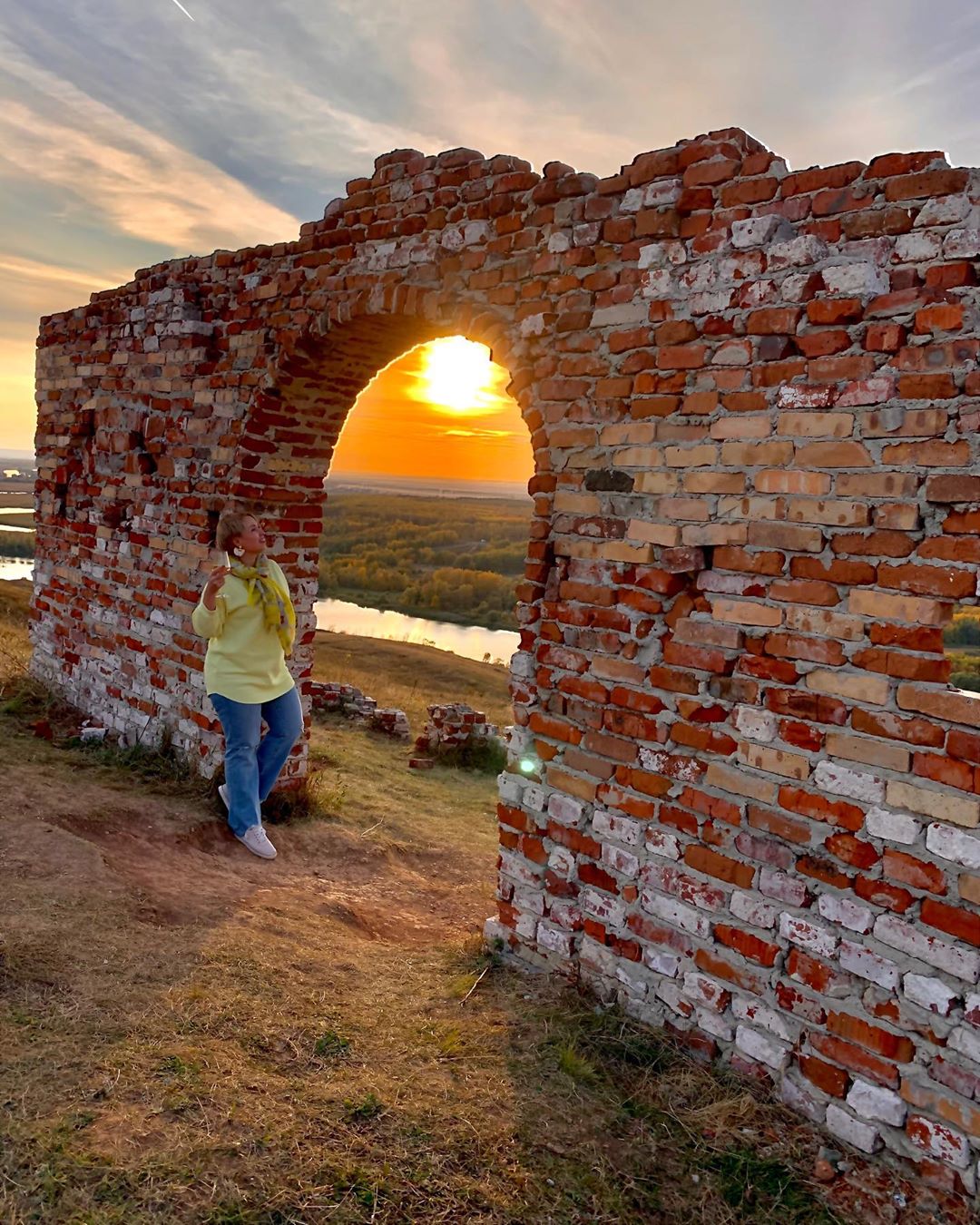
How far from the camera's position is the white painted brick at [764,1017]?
9.17 ft

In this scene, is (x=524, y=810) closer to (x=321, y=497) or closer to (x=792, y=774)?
(x=792, y=774)

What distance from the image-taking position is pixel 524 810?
363 centimetres

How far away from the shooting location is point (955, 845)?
2445 mm

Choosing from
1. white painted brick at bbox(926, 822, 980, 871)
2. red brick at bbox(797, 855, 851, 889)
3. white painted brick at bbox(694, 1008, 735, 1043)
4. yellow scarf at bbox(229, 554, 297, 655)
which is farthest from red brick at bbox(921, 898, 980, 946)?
yellow scarf at bbox(229, 554, 297, 655)

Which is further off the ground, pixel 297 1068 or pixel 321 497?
pixel 321 497

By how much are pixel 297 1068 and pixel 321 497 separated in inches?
143

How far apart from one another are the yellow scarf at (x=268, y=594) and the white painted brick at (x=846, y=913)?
115 inches

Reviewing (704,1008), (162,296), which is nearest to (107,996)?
(704,1008)

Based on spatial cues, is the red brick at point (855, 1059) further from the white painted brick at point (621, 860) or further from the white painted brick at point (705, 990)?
the white painted brick at point (621, 860)

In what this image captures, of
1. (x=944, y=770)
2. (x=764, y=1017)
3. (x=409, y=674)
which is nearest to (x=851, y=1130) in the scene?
(x=764, y=1017)

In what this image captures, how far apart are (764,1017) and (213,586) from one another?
3111 mm

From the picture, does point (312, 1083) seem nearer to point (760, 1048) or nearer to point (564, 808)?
point (564, 808)

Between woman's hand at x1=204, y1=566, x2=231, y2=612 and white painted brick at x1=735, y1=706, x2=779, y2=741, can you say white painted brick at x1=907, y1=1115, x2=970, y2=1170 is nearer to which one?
white painted brick at x1=735, y1=706, x2=779, y2=741

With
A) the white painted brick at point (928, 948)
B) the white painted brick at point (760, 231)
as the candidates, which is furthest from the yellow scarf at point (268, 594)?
the white painted brick at point (928, 948)
